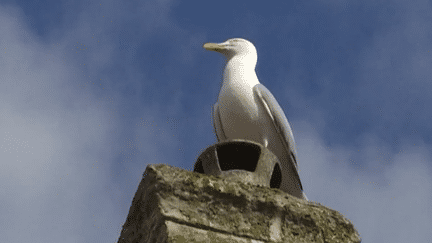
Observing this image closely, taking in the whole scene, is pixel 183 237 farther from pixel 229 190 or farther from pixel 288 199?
pixel 288 199

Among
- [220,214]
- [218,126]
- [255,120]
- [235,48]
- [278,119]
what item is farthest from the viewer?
[235,48]

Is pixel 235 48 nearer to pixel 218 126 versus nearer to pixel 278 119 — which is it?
pixel 218 126

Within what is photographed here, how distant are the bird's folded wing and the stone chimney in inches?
60.0

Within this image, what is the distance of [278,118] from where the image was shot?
196 inches

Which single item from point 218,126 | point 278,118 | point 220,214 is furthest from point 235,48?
point 220,214

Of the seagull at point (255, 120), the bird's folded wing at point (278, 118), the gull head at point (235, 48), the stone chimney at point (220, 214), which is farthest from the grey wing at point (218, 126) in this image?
the stone chimney at point (220, 214)

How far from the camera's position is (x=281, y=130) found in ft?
16.0

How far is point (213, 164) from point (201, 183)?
604 millimetres

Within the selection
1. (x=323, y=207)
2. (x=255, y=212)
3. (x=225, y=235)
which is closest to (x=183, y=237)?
(x=225, y=235)

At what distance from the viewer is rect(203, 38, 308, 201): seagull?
4.75 metres

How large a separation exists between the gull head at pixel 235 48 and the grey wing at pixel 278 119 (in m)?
0.82

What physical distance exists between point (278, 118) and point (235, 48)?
132 cm

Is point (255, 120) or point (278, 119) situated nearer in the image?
point (255, 120)

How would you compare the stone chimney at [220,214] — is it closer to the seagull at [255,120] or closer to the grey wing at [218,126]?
the seagull at [255,120]
